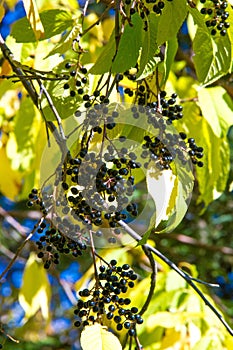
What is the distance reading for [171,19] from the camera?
103 cm

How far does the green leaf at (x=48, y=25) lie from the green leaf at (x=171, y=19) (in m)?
0.27

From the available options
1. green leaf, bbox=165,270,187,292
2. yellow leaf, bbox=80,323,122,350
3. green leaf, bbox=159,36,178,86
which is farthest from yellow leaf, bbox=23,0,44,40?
green leaf, bbox=165,270,187,292

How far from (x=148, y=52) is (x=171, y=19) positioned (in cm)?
6

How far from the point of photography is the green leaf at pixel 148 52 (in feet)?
3.40

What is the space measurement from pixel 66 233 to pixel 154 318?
25.8 inches

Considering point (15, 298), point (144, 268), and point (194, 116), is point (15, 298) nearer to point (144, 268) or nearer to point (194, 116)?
point (144, 268)

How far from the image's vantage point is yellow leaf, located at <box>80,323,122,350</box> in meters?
1.01

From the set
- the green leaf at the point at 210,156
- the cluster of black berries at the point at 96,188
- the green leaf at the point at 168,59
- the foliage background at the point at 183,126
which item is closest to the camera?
the cluster of black berries at the point at 96,188

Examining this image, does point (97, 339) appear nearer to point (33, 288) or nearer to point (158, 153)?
point (158, 153)

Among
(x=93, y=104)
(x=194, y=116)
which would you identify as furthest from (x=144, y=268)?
(x=93, y=104)

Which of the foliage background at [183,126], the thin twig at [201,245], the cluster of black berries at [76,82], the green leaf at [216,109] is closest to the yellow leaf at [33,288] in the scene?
the foliage background at [183,126]

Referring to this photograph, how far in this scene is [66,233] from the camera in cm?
104

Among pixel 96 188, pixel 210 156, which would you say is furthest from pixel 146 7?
pixel 210 156

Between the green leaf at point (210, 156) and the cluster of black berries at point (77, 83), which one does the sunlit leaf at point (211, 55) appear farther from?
the green leaf at point (210, 156)
